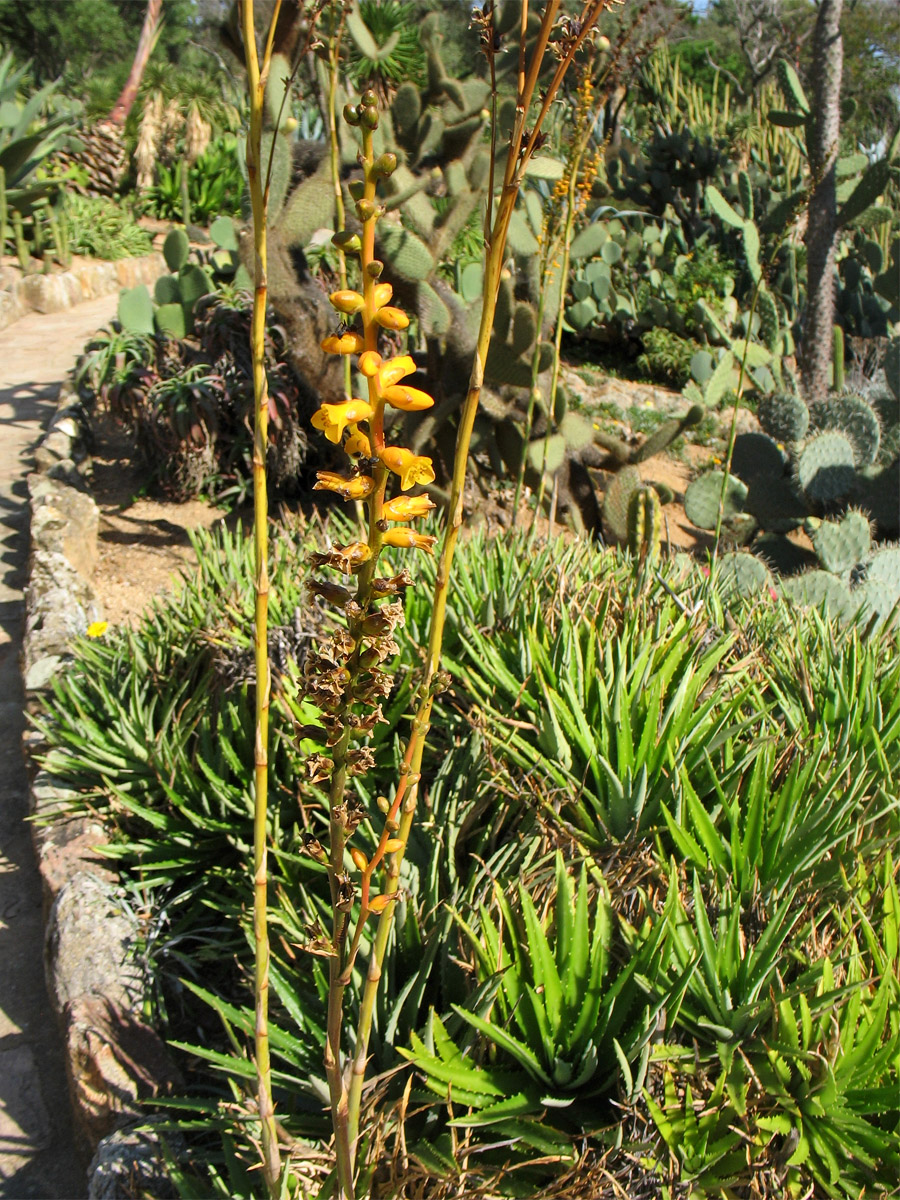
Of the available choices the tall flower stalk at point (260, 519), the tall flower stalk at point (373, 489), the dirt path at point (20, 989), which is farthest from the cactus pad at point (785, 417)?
the tall flower stalk at point (260, 519)

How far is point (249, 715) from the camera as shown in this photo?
285 centimetres

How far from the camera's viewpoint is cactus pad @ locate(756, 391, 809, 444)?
5.40 metres

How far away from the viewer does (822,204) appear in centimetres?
712

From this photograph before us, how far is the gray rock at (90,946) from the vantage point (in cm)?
243

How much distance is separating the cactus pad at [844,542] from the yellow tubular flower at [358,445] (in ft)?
11.7

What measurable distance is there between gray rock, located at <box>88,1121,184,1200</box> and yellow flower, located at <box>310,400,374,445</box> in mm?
1523

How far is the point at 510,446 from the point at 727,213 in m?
3.82

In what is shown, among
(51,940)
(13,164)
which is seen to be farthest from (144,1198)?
(13,164)

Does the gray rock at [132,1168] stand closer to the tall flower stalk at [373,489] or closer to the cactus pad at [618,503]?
the tall flower stalk at [373,489]

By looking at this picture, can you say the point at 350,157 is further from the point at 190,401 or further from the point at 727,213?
the point at 727,213

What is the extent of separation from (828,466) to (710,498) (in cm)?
62

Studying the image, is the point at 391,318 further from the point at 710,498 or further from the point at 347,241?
the point at 710,498

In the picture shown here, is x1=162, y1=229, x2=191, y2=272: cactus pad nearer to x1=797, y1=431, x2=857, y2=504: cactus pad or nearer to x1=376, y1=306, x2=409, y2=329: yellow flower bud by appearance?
x1=797, y1=431, x2=857, y2=504: cactus pad

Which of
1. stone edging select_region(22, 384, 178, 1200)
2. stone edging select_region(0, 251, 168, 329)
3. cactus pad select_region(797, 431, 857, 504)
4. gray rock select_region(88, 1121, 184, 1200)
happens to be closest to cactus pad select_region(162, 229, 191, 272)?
stone edging select_region(22, 384, 178, 1200)
